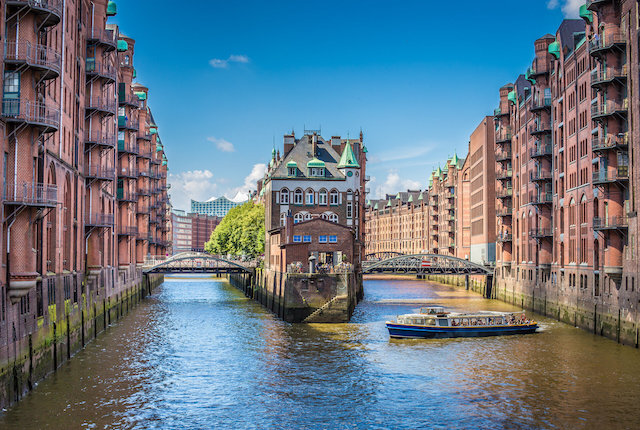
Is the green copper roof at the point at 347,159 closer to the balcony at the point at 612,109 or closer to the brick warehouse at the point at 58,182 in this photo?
the brick warehouse at the point at 58,182

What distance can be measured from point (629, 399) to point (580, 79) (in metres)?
34.0

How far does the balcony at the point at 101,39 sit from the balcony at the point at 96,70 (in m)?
1.26

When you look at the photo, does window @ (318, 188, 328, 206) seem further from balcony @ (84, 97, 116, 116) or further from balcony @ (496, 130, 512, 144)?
balcony @ (84, 97, 116, 116)

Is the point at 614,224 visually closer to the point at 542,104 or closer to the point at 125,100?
the point at 542,104

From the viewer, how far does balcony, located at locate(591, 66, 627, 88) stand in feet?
161

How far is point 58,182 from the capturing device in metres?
41.9

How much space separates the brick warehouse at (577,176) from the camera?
1921 inches

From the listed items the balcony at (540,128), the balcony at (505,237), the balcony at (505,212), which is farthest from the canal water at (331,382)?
the balcony at (505,212)

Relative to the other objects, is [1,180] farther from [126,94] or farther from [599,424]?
[126,94]

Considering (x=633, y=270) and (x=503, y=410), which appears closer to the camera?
(x=503, y=410)

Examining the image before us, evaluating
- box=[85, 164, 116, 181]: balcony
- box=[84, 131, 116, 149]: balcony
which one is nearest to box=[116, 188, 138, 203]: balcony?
box=[85, 164, 116, 181]: balcony

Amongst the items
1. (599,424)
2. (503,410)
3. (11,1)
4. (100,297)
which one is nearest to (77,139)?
(100,297)

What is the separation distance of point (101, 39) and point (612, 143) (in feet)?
Answer: 121

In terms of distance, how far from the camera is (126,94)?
244 feet
